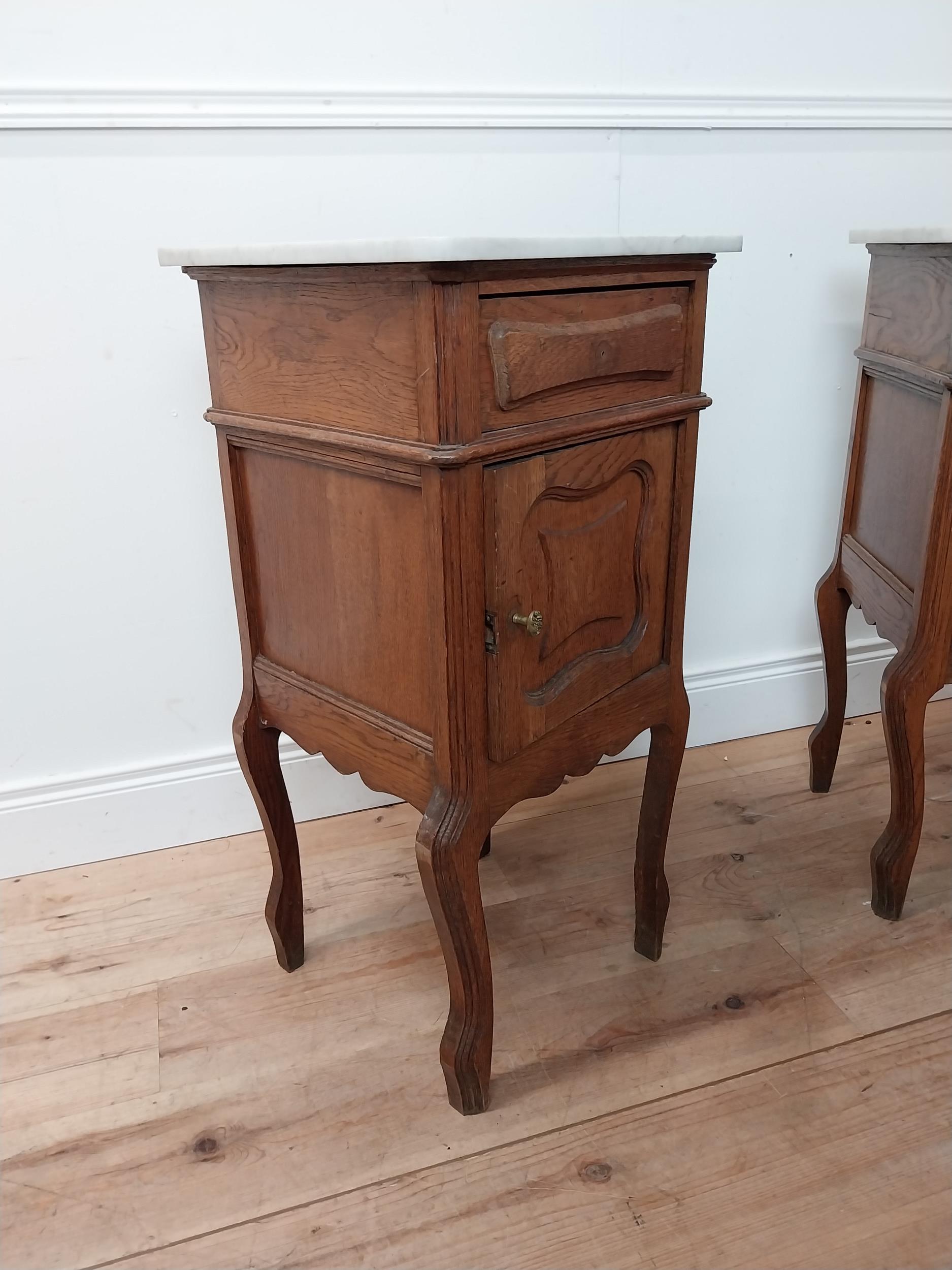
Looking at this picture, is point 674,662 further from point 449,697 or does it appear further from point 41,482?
point 41,482

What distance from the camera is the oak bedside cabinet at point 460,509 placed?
88 centimetres

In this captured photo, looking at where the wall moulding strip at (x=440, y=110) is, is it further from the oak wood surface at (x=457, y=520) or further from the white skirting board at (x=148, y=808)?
the white skirting board at (x=148, y=808)

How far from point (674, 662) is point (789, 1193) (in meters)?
0.61

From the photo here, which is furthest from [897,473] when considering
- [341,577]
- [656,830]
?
[341,577]

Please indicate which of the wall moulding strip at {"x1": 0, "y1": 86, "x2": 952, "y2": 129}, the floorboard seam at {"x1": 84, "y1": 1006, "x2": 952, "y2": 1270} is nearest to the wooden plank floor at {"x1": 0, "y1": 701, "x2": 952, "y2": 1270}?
the floorboard seam at {"x1": 84, "y1": 1006, "x2": 952, "y2": 1270}

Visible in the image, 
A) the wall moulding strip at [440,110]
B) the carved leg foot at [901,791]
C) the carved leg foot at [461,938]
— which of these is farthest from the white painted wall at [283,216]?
the carved leg foot at [461,938]

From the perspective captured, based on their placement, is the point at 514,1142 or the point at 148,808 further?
the point at 148,808

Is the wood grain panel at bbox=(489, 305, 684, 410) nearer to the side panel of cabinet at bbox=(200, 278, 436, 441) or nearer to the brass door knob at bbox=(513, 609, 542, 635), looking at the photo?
the side panel of cabinet at bbox=(200, 278, 436, 441)

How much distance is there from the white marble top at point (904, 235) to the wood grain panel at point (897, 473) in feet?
0.68

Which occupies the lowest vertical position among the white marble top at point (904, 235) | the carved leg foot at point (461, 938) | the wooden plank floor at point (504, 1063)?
the wooden plank floor at point (504, 1063)

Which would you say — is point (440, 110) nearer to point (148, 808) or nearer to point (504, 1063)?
point (148, 808)

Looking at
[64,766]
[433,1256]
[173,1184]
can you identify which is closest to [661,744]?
[433,1256]

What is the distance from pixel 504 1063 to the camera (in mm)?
1227

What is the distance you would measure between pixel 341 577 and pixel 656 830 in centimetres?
59
